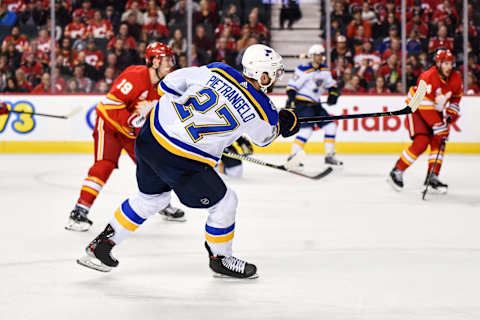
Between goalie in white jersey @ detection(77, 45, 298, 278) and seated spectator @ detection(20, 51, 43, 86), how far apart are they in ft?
21.3

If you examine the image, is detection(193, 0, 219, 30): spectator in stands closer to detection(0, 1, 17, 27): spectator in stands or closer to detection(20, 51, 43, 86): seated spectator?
detection(20, 51, 43, 86): seated spectator

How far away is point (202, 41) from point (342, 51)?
1.66 meters

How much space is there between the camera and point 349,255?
3871 millimetres

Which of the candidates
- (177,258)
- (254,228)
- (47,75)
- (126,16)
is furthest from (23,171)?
(177,258)

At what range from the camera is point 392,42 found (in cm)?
959

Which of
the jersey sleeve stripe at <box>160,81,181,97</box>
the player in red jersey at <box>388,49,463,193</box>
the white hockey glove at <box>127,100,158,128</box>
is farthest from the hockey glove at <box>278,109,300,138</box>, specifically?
the player in red jersey at <box>388,49,463,193</box>

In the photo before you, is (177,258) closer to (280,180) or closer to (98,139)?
(98,139)

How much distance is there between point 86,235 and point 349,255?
4.79 ft

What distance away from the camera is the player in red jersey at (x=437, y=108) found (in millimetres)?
6082

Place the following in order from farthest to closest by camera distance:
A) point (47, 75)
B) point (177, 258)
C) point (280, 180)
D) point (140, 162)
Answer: point (47, 75) < point (280, 180) < point (177, 258) < point (140, 162)

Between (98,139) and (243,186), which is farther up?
(98,139)

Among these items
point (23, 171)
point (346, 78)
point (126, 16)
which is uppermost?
point (126, 16)

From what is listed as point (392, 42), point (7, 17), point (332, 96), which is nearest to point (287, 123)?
point (332, 96)

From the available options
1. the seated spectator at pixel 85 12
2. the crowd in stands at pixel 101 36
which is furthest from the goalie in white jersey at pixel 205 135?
→ the seated spectator at pixel 85 12
